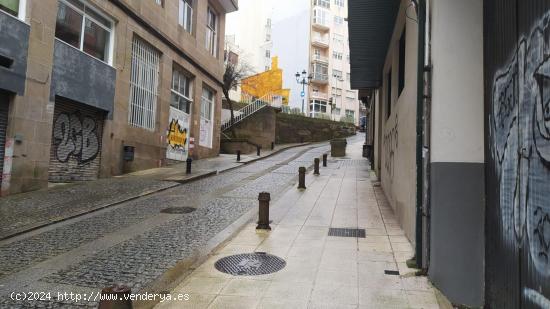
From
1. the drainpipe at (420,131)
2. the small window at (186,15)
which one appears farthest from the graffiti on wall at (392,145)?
the small window at (186,15)

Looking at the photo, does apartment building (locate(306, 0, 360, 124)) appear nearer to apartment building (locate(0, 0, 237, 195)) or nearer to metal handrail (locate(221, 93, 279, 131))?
metal handrail (locate(221, 93, 279, 131))

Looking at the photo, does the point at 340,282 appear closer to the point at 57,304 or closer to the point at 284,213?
the point at 57,304

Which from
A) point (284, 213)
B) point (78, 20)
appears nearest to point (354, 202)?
point (284, 213)

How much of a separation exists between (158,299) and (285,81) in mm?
61094

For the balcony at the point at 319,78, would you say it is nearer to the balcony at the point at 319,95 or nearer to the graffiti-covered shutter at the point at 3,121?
the balcony at the point at 319,95

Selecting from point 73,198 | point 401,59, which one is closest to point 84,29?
point 73,198

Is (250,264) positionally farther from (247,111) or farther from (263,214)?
(247,111)

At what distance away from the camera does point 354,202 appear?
431 inches

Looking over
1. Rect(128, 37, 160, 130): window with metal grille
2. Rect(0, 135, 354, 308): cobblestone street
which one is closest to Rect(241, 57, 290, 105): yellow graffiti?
Rect(128, 37, 160, 130): window with metal grille

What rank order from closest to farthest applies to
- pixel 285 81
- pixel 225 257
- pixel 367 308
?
pixel 367 308, pixel 225 257, pixel 285 81

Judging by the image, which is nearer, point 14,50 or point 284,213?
point 284,213

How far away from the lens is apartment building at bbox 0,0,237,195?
10922mm

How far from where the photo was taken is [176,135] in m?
20.8

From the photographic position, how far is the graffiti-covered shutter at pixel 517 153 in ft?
10.0
